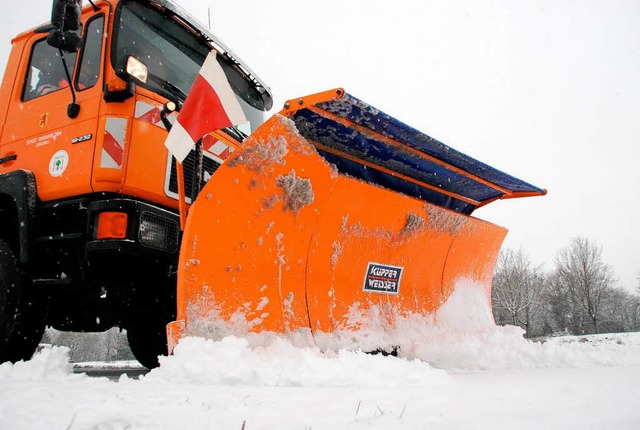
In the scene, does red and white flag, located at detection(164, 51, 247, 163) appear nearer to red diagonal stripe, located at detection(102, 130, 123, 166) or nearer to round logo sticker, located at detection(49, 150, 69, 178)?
red diagonal stripe, located at detection(102, 130, 123, 166)

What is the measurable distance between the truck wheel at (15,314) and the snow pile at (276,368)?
1499 mm

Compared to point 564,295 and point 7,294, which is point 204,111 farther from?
point 564,295

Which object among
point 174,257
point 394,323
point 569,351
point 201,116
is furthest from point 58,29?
point 569,351

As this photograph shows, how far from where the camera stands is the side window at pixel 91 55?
2883 mm

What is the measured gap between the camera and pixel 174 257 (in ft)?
8.85

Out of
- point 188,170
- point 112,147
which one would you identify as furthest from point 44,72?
point 188,170

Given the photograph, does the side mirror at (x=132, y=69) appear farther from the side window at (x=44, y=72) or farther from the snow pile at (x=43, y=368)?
the snow pile at (x=43, y=368)

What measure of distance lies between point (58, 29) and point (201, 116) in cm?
107

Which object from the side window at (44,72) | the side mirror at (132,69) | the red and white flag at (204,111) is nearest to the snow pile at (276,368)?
the red and white flag at (204,111)

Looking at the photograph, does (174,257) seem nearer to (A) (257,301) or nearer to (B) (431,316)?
(A) (257,301)

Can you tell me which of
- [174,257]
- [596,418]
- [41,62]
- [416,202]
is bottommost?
[596,418]

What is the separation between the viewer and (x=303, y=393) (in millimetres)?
1625

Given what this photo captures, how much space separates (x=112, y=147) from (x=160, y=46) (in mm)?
978

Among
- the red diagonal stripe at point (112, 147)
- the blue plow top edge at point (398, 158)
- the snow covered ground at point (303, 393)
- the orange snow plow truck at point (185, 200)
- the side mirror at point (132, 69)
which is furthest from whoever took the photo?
the side mirror at point (132, 69)
